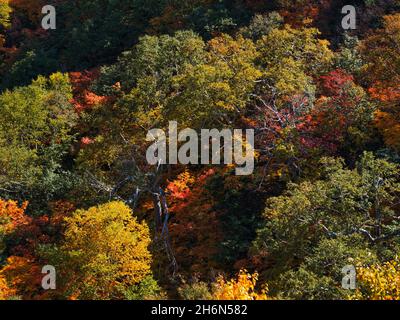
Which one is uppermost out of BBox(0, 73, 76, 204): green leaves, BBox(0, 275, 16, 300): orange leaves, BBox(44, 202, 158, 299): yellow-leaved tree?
BBox(0, 73, 76, 204): green leaves

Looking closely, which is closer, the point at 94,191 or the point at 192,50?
the point at 94,191

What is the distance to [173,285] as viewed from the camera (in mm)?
29172

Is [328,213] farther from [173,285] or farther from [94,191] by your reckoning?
[94,191]

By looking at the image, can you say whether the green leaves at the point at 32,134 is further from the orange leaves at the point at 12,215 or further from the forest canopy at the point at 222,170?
the orange leaves at the point at 12,215

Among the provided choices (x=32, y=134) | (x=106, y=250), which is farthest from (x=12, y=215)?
(x=106, y=250)

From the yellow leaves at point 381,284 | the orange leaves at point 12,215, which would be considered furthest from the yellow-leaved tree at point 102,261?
the yellow leaves at point 381,284

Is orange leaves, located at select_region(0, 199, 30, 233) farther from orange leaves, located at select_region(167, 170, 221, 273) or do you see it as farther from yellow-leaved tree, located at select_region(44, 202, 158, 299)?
orange leaves, located at select_region(167, 170, 221, 273)

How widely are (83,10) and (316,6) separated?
23.1 m

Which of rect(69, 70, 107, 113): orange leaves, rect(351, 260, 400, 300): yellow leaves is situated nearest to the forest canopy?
rect(351, 260, 400, 300): yellow leaves

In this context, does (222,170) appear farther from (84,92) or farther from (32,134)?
(84,92)

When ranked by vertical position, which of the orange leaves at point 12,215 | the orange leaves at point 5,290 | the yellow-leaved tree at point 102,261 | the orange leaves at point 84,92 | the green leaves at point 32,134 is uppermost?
the orange leaves at point 84,92

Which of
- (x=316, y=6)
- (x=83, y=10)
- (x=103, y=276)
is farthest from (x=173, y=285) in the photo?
(x=83, y=10)

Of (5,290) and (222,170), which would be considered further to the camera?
(222,170)

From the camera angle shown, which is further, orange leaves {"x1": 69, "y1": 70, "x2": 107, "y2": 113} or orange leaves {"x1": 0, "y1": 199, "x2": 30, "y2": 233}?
orange leaves {"x1": 69, "y1": 70, "x2": 107, "y2": 113}
